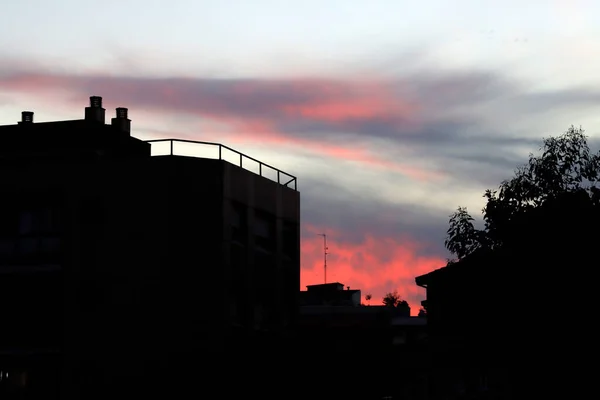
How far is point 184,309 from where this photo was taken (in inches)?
1587

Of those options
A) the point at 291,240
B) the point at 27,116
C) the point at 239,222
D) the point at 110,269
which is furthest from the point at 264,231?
the point at 27,116

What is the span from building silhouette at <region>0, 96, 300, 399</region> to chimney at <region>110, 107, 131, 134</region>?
8.85 metres

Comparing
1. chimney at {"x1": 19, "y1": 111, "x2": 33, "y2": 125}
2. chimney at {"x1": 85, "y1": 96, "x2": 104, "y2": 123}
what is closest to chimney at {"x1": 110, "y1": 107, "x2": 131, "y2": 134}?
chimney at {"x1": 85, "y1": 96, "x2": 104, "y2": 123}

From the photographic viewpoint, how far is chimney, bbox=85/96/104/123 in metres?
50.8

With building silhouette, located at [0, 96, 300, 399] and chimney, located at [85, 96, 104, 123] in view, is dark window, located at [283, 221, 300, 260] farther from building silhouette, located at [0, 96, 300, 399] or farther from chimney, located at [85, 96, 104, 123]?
chimney, located at [85, 96, 104, 123]

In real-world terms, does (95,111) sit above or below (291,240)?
above

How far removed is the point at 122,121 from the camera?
52.1 m

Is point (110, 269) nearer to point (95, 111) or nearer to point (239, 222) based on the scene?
point (239, 222)

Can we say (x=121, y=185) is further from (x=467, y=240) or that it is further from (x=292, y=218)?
(x=467, y=240)

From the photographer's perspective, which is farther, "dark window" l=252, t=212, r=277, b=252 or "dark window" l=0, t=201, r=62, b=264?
"dark window" l=252, t=212, r=277, b=252

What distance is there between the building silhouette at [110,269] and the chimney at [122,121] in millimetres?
8847

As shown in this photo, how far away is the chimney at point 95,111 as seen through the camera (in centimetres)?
5084

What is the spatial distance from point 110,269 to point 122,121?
1372 centimetres

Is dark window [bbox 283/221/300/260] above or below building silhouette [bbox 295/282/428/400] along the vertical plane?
above
